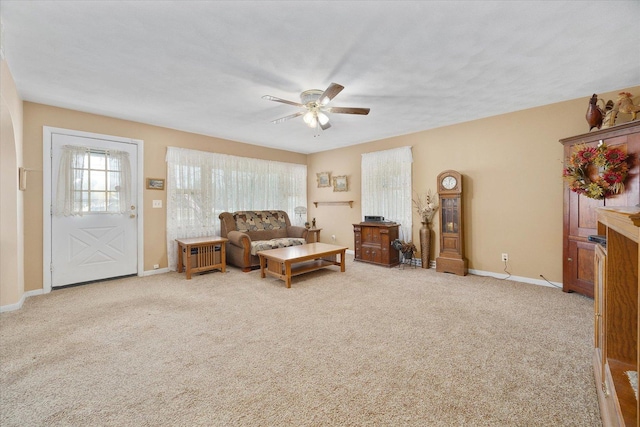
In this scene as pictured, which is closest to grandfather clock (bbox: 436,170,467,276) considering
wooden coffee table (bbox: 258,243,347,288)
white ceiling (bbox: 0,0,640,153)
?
white ceiling (bbox: 0,0,640,153)

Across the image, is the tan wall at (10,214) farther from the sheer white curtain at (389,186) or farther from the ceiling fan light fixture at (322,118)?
the sheer white curtain at (389,186)

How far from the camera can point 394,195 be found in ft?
17.5

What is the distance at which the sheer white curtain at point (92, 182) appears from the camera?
3.69 metres

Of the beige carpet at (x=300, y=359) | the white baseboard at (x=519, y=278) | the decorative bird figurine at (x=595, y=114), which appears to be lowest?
the beige carpet at (x=300, y=359)

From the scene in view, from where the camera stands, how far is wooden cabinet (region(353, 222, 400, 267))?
4918 millimetres

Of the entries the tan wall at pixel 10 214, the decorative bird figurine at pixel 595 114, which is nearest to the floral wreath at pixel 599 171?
the decorative bird figurine at pixel 595 114

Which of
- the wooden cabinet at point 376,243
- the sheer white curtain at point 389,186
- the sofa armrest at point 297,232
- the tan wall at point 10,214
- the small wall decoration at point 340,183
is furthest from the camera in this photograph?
the small wall decoration at point 340,183

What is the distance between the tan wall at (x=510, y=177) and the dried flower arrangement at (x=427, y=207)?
0.51ft

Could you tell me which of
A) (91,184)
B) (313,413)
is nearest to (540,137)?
(313,413)

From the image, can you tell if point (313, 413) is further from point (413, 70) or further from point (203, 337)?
point (413, 70)

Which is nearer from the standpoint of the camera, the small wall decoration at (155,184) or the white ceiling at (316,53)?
the white ceiling at (316,53)

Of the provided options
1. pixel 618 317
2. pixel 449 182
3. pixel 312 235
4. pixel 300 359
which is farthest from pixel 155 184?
pixel 618 317

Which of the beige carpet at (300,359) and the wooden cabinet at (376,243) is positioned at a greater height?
the wooden cabinet at (376,243)

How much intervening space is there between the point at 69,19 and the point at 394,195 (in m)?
4.85
